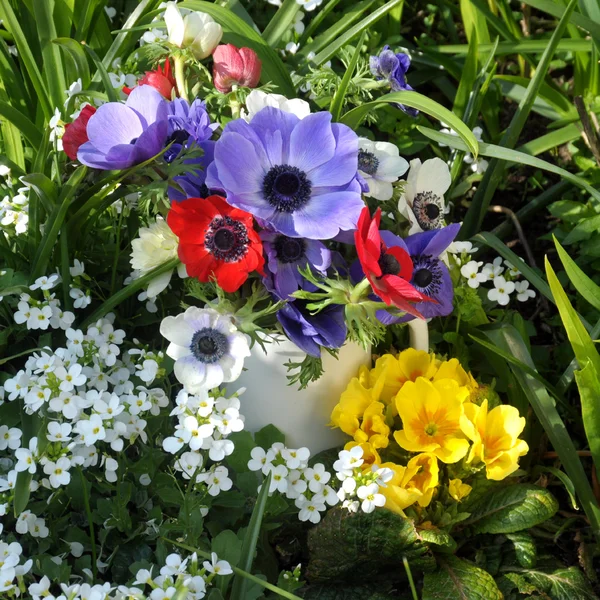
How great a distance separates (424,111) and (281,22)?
500 mm

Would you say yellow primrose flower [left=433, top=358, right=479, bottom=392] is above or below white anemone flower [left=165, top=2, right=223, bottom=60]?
below

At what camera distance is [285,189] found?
1.07 metres

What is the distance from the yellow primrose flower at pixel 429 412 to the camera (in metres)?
1.22

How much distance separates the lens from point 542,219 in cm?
185

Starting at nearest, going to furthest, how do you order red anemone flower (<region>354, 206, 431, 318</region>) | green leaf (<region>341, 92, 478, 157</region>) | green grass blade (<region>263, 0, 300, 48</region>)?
red anemone flower (<region>354, 206, 431, 318</region>) → green leaf (<region>341, 92, 478, 157</region>) → green grass blade (<region>263, 0, 300, 48</region>)

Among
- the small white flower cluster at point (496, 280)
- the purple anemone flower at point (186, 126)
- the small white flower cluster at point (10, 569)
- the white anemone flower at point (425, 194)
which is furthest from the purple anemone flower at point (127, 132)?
the small white flower cluster at point (496, 280)

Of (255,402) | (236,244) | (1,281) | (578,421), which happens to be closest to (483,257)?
(578,421)

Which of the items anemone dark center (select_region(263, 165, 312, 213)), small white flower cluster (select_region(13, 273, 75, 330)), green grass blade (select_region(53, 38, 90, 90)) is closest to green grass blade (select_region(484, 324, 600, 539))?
anemone dark center (select_region(263, 165, 312, 213))

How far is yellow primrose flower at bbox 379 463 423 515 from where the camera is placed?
118cm

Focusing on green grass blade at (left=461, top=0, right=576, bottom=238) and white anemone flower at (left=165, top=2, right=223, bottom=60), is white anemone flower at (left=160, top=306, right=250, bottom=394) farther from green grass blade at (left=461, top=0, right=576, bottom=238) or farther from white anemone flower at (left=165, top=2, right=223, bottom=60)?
green grass blade at (left=461, top=0, right=576, bottom=238)

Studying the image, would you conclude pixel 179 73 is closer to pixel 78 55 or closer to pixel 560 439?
pixel 78 55

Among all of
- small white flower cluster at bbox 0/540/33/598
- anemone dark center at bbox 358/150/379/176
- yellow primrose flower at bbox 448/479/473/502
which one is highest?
anemone dark center at bbox 358/150/379/176

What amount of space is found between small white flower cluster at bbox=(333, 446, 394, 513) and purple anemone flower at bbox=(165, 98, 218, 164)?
19.0 inches

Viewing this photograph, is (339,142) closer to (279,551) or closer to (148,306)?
(148,306)
